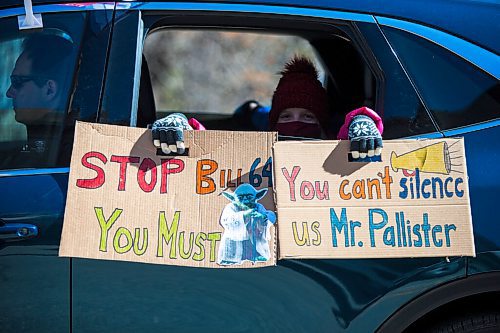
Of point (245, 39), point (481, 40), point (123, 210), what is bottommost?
point (123, 210)

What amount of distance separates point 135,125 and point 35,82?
368 mm

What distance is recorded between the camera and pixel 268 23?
2.53m

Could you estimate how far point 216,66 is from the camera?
8102 mm

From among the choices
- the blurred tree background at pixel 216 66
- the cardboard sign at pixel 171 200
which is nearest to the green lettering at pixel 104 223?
the cardboard sign at pixel 171 200

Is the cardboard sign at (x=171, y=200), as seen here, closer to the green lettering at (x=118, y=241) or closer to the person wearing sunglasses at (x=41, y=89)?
the green lettering at (x=118, y=241)

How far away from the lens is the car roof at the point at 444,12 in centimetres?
237

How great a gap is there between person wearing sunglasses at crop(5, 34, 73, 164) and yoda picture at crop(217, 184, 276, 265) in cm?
63

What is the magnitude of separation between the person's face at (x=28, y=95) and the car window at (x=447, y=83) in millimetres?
1166

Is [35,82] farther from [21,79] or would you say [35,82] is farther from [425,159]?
[425,159]

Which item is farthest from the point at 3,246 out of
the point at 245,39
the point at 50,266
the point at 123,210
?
the point at 245,39

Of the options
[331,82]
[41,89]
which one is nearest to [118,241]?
[41,89]

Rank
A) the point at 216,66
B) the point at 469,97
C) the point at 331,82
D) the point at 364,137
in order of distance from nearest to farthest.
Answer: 1. the point at 364,137
2. the point at 469,97
3. the point at 331,82
4. the point at 216,66

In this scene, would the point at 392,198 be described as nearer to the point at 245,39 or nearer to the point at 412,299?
the point at 412,299

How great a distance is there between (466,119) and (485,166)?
0.17m
